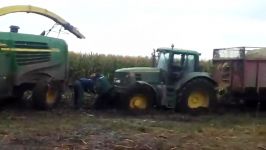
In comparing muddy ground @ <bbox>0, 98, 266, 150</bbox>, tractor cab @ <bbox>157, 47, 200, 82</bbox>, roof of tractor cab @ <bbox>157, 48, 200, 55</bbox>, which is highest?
roof of tractor cab @ <bbox>157, 48, 200, 55</bbox>

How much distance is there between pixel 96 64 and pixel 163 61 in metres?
9.44

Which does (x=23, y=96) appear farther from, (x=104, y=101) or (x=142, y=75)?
(x=142, y=75)

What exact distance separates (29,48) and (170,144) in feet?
22.7

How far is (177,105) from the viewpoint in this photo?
16562mm

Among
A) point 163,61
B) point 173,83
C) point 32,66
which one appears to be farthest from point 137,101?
point 32,66

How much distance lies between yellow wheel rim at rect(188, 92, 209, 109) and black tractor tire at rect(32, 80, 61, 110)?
3.91 metres

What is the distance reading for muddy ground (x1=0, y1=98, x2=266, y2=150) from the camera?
10.3 m

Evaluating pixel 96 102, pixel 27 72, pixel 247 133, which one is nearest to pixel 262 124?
pixel 247 133

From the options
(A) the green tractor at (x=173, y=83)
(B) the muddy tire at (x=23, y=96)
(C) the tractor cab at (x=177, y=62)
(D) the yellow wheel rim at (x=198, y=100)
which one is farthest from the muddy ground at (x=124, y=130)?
(C) the tractor cab at (x=177, y=62)

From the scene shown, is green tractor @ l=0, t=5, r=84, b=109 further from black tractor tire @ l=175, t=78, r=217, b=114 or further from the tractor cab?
black tractor tire @ l=175, t=78, r=217, b=114

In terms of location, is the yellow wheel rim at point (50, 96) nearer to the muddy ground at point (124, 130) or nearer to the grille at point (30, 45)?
the muddy ground at point (124, 130)

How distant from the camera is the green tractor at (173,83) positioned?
16.2 meters

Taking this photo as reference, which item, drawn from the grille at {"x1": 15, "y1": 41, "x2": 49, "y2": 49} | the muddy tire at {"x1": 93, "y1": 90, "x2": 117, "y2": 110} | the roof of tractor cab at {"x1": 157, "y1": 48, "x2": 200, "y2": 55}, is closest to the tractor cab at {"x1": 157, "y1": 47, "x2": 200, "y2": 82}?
the roof of tractor cab at {"x1": 157, "y1": 48, "x2": 200, "y2": 55}

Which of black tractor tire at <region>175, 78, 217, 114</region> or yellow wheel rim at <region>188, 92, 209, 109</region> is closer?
black tractor tire at <region>175, 78, 217, 114</region>
